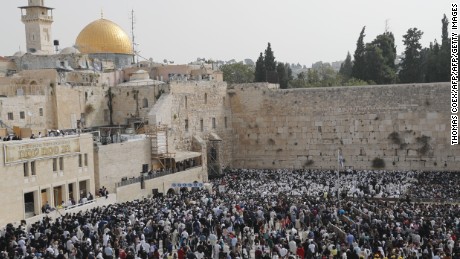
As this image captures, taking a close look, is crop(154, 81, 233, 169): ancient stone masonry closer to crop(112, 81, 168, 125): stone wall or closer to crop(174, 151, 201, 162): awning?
crop(174, 151, 201, 162): awning

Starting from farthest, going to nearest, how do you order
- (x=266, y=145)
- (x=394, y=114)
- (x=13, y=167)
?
(x=266, y=145) < (x=394, y=114) < (x=13, y=167)

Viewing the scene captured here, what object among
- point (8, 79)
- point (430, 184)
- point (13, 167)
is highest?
point (8, 79)

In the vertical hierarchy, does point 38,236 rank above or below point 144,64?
below

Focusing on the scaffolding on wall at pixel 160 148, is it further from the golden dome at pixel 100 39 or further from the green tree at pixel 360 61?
the green tree at pixel 360 61

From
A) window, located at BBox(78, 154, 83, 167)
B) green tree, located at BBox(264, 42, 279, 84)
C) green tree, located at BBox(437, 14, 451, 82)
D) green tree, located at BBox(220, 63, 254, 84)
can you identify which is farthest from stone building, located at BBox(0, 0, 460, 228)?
green tree, located at BBox(220, 63, 254, 84)

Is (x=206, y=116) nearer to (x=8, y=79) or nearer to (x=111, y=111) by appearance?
(x=111, y=111)

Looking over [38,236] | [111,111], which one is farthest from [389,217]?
[111,111]

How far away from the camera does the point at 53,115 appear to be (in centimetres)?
2836

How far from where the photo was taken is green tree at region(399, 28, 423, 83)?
4194cm

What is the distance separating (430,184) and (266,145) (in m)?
10.3

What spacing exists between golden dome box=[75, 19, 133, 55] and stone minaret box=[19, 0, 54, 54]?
259cm

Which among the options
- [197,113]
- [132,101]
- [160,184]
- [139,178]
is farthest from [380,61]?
[139,178]

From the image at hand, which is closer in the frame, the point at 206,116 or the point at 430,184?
the point at 430,184

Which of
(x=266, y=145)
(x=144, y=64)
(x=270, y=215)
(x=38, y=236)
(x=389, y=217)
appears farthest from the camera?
(x=144, y=64)
